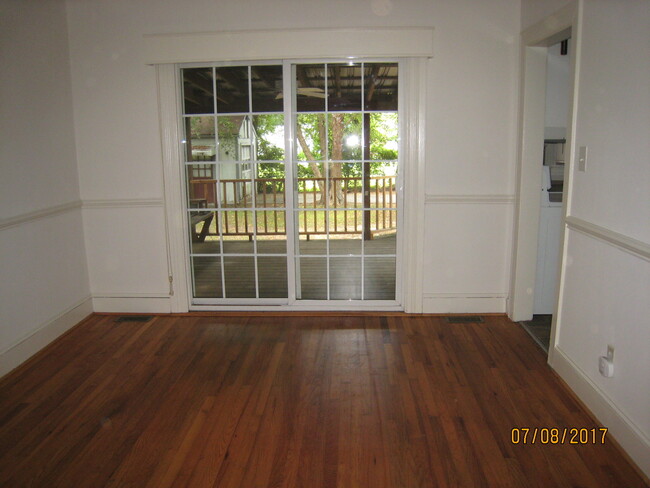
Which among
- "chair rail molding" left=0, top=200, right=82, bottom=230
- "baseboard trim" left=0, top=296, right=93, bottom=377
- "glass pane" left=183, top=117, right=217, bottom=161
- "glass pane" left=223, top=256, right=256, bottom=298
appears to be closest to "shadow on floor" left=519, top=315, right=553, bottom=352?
"glass pane" left=223, top=256, right=256, bottom=298

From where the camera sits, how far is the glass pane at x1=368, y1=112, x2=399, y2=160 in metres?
3.80

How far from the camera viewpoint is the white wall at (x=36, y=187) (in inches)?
120

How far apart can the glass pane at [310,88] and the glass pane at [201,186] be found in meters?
0.88

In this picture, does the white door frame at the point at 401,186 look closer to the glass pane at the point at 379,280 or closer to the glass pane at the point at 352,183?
the glass pane at the point at 379,280

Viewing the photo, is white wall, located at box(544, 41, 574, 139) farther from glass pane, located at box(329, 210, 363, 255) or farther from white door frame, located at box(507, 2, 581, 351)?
glass pane, located at box(329, 210, 363, 255)

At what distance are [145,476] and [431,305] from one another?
2500 millimetres

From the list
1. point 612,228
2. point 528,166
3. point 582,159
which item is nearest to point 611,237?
point 612,228

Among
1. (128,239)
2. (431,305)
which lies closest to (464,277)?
(431,305)

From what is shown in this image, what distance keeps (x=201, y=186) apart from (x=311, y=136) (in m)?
0.97

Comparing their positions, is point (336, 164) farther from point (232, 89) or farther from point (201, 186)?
point (201, 186)

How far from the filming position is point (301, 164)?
12.8 ft

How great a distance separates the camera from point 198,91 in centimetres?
386

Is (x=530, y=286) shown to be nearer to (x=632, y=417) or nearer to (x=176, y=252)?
(x=632, y=417)

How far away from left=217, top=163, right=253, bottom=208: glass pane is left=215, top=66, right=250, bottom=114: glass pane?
43 cm
